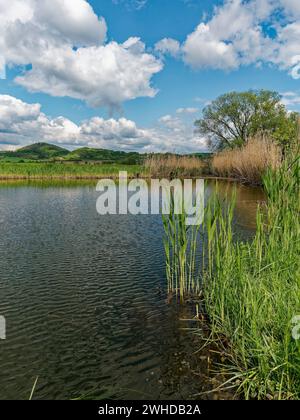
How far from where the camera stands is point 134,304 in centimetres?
622

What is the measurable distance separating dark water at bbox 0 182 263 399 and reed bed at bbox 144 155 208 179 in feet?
102

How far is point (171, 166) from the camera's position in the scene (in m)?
41.3

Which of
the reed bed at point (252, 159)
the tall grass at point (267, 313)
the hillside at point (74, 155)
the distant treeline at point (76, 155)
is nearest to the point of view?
the tall grass at point (267, 313)

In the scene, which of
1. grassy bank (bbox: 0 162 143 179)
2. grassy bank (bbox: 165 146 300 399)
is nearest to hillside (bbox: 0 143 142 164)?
grassy bank (bbox: 0 162 143 179)

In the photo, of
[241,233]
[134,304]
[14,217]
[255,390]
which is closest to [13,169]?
[14,217]

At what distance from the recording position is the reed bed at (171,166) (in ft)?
136

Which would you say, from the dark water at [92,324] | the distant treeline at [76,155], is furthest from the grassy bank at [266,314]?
the distant treeline at [76,155]

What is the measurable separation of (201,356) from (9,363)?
2702 millimetres

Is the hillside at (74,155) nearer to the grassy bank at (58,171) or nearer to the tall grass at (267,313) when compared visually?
the grassy bank at (58,171)

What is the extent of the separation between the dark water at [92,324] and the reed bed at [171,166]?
31013 millimetres

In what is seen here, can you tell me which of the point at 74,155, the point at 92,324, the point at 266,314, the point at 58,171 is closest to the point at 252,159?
the point at 92,324

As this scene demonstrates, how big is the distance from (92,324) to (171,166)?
36901 millimetres

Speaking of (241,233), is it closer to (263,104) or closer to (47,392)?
(47,392)

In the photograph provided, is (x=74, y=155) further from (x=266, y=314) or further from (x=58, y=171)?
(x=266, y=314)
